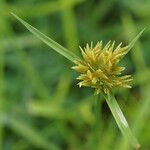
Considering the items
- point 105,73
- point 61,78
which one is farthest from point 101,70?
point 61,78

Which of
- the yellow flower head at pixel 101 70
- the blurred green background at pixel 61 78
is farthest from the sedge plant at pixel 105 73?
the blurred green background at pixel 61 78

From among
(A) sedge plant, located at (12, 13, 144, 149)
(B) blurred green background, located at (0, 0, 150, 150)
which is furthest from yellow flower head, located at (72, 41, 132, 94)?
(B) blurred green background, located at (0, 0, 150, 150)

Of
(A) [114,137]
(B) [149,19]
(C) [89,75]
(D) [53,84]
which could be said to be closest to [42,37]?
(C) [89,75]

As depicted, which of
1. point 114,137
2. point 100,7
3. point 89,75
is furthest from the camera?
point 100,7

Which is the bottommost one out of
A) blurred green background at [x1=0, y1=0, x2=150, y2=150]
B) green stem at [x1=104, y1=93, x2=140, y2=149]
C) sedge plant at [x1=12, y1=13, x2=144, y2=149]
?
green stem at [x1=104, y1=93, x2=140, y2=149]

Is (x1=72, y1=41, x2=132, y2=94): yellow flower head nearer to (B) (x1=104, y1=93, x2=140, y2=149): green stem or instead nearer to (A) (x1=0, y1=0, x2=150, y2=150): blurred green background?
(B) (x1=104, y1=93, x2=140, y2=149): green stem

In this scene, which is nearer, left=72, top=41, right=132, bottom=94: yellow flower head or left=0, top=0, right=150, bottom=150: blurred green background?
left=72, top=41, right=132, bottom=94: yellow flower head

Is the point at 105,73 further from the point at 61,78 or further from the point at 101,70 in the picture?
the point at 61,78

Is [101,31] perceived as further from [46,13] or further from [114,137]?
[114,137]
